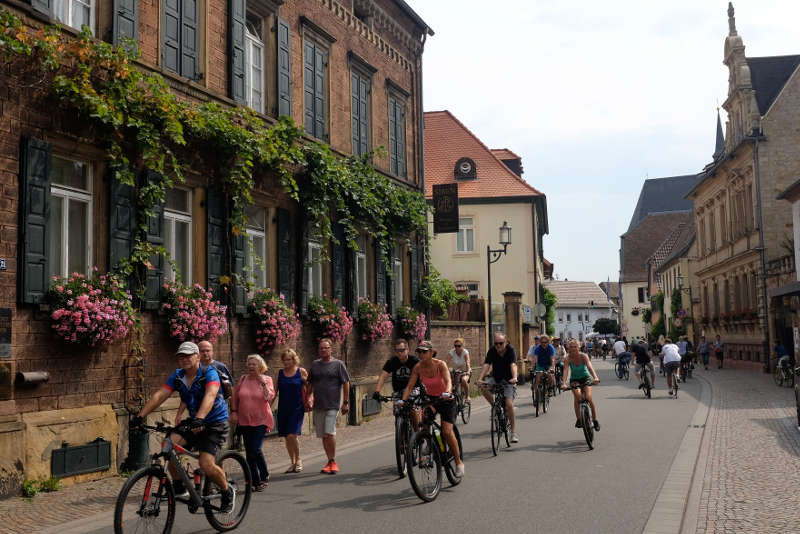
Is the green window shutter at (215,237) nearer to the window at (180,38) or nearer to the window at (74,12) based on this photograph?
the window at (180,38)

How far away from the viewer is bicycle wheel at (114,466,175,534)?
6.16 m

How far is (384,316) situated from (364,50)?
630 centimetres

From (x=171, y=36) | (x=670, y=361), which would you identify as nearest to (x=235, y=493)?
(x=171, y=36)

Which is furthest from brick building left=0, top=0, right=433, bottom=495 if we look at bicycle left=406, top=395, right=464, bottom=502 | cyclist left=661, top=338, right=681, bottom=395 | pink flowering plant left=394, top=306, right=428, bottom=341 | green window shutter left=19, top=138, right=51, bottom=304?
cyclist left=661, top=338, right=681, bottom=395

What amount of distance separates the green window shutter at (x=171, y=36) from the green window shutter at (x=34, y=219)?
3.16 m

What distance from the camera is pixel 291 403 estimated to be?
10.5 m

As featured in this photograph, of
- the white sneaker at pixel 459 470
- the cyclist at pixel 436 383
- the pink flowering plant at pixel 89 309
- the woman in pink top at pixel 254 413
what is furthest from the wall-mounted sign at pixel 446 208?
the white sneaker at pixel 459 470

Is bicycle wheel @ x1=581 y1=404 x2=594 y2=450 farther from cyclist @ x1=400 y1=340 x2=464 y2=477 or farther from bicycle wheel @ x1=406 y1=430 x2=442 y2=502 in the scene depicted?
bicycle wheel @ x1=406 y1=430 x2=442 y2=502

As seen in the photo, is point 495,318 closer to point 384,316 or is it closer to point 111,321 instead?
point 384,316

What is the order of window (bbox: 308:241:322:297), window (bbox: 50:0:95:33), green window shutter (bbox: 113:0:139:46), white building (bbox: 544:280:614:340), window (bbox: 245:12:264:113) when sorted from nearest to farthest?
window (bbox: 50:0:95:33), green window shutter (bbox: 113:0:139:46), window (bbox: 245:12:264:113), window (bbox: 308:241:322:297), white building (bbox: 544:280:614:340)

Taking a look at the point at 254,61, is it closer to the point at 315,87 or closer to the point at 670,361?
the point at 315,87

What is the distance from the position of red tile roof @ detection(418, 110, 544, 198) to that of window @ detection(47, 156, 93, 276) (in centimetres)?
3145

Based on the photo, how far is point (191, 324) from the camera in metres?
12.0

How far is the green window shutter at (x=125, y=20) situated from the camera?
37.3 feet
